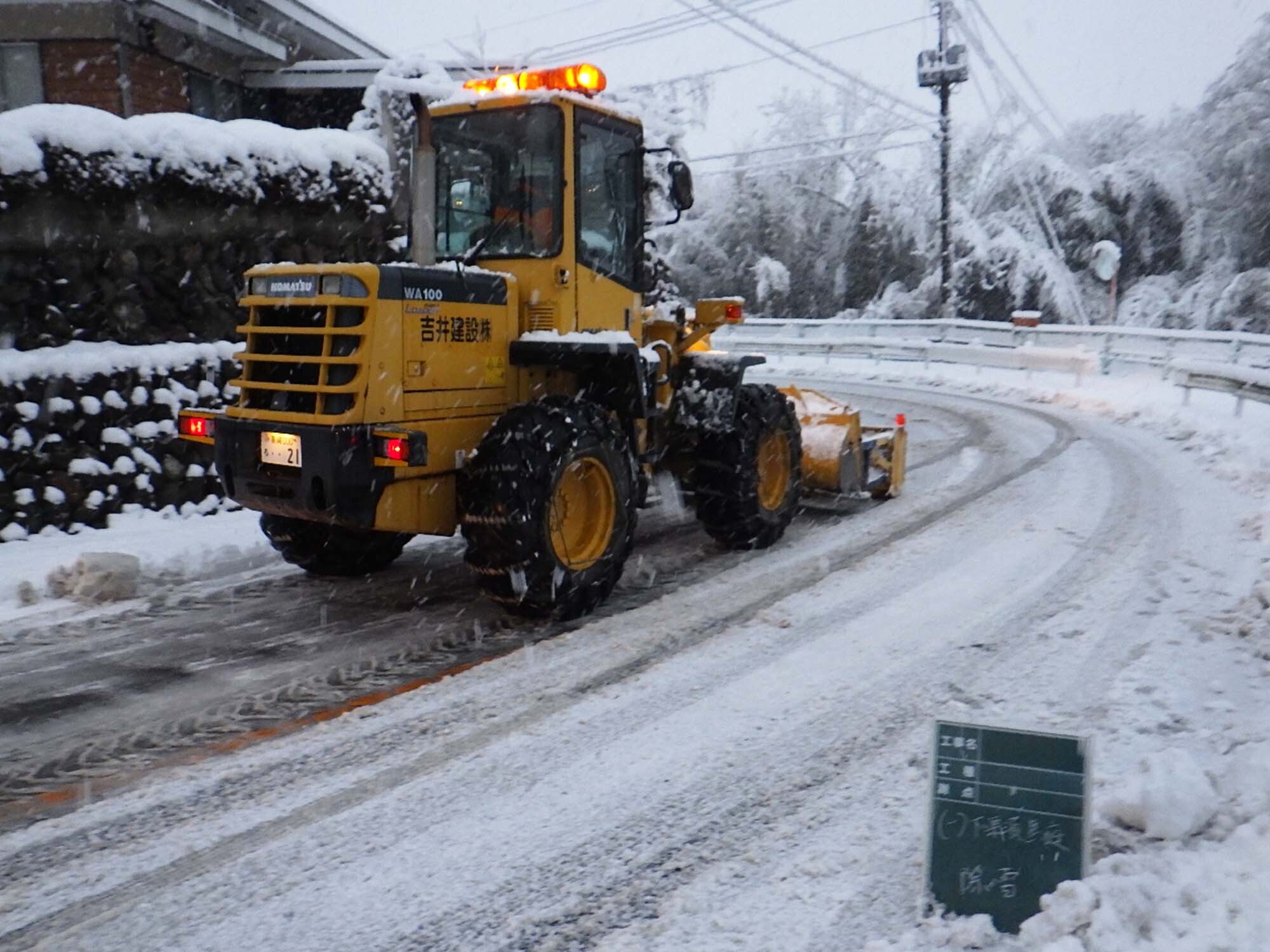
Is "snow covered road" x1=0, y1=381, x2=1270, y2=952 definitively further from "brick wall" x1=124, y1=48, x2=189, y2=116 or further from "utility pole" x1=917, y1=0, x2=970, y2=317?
"utility pole" x1=917, y1=0, x2=970, y2=317

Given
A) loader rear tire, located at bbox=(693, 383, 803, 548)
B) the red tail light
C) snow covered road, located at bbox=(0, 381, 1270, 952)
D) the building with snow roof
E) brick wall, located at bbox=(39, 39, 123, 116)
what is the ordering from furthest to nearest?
1. brick wall, located at bbox=(39, 39, 123, 116)
2. the building with snow roof
3. loader rear tire, located at bbox=(693, 383, 803, 548)
4. the red tail light
5. snow covered road, located at bbox=(0, 381, 1270, 952)

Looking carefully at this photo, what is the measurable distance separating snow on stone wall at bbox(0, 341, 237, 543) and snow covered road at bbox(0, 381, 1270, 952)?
11.4 ft

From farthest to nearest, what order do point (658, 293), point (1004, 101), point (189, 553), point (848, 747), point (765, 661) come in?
point (1004, 101), point (658, 293), point (189, 553), point (765, 661), point (848, 747)

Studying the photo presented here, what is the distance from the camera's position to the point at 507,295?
5.67 metres

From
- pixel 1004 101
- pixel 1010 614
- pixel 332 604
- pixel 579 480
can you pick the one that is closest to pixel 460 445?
pixel 579 480

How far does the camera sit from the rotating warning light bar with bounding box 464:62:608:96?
18.6ft

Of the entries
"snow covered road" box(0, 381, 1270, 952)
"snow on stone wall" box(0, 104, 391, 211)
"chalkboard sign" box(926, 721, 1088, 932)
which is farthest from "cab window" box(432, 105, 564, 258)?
"chalkboard sign" box(926, 721, 1088, 932)

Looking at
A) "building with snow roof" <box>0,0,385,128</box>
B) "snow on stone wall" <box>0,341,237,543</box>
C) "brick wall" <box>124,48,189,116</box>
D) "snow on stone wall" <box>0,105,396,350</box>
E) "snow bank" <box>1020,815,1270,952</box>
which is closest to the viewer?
"snow bank" <box>1020,815,1270,952</box>

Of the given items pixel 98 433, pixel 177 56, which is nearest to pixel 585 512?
pixel 98 433

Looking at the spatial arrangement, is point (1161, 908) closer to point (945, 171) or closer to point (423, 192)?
point (423, 192)

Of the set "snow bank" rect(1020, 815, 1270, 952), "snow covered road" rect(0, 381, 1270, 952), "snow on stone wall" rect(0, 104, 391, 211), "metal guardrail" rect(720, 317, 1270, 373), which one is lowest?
"snow covered road" rect(0, 381, 1270, 952)

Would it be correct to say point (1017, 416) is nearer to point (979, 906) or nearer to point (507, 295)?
point (507, 295)

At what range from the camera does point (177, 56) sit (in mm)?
13953

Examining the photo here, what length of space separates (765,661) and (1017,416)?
10.1 meters
